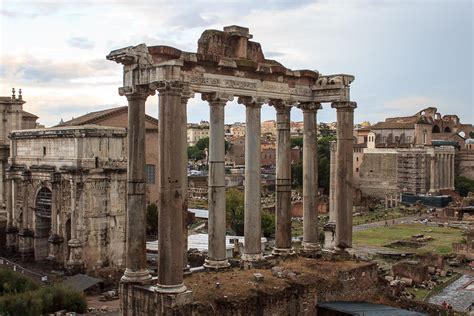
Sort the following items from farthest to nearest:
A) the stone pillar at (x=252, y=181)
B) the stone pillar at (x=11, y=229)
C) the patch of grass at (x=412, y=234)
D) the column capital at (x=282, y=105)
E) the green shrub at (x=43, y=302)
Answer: the patch of grass at (x=412, y=234)
the stone pillar at (x=11, y=229)
the green shrub at (x=43, y=302)
the column capital at (x=282, y=105)
the stone pillar at (x=252, y=181)

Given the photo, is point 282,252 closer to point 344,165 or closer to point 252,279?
point 252,279

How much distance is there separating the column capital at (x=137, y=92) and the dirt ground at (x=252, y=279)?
16.3 feet

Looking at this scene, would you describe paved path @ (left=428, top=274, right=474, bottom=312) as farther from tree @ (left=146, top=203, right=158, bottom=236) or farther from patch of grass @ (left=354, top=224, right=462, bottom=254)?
tree @ (left=146, top=203, right=158, bottom=236)

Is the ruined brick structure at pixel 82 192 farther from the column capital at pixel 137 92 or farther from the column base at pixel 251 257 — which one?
the column capital at pixel 137 92

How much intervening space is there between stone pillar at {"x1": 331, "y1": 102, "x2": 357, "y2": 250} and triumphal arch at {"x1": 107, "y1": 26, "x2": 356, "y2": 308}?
1.3 inches

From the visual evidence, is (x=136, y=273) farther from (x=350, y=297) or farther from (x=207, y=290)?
(x=350, y=297)

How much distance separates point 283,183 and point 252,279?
12.8ft

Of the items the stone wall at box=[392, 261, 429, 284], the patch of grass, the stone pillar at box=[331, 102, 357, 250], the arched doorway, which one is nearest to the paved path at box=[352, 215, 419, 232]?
the patch of grass

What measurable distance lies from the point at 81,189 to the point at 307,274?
69.7 feet

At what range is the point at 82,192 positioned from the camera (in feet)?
114

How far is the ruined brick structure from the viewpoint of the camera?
1362 inches

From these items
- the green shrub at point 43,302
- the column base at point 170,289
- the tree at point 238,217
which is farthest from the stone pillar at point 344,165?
the tree at point 238,217

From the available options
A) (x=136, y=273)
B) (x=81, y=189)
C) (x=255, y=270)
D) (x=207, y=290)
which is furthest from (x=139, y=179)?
(x=81, y=189)

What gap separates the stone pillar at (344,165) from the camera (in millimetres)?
18469
